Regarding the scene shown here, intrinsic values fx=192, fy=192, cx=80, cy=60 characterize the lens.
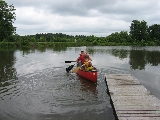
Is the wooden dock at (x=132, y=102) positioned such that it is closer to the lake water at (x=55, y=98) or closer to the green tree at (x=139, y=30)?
the lake water at (x=55, y=98)

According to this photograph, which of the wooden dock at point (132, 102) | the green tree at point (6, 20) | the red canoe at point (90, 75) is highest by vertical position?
the green tree at point (6, 20)

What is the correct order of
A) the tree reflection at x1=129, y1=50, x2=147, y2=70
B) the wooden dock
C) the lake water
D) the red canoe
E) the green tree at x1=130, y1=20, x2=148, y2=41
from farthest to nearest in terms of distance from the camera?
the green tree at x1=130, y1=20, x2=148, y2=41 → the tree reflection at x1=129, y1=50, x2=147, y2=70 → the red canoe → the lake water → the wooden dock

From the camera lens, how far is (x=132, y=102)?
9055 mm

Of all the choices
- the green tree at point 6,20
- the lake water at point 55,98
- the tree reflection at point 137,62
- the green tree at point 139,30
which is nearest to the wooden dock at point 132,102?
the lake water at point 55,98

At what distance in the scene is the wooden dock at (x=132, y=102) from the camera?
25.0 feet

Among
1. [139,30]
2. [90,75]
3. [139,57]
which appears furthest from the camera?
[139,30]

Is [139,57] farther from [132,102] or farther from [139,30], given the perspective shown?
[139,30]

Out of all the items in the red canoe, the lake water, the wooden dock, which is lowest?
the lake water

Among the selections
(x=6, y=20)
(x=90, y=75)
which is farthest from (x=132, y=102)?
(x=6, y=20)

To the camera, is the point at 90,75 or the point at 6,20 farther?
the point at 6,20

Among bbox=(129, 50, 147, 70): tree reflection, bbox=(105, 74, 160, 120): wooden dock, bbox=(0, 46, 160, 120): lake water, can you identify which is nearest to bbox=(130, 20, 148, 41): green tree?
bbox=(129, 50, 147, 70): tree reflection

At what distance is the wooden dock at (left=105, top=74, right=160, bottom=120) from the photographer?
7633 millimetres

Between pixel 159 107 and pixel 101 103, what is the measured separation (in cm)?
295

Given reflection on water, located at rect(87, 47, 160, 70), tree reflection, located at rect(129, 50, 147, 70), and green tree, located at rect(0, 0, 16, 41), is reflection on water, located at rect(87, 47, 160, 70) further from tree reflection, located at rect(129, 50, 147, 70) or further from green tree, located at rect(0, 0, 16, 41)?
green tree, located at rect(0, 0, 16, 41)
